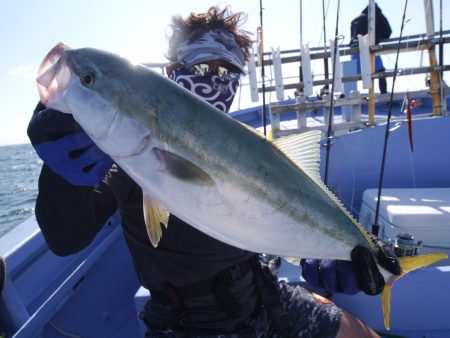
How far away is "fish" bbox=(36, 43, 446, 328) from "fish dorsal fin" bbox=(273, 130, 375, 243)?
0.12 m

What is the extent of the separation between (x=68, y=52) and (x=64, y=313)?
244 cm

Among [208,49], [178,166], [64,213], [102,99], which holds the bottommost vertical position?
[64,213]

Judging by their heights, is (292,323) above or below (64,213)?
below

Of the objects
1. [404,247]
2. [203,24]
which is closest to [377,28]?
[404,247]

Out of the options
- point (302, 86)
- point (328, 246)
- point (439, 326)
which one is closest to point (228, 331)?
point (328, 246)

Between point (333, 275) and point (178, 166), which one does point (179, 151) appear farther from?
point (333, 275)

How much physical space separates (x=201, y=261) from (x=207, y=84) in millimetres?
1008

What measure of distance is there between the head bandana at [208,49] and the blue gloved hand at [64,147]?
0.82 m

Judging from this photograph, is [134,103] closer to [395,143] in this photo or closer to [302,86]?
[395,143]

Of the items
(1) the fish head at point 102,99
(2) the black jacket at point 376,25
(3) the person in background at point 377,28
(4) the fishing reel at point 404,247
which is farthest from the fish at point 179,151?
(2) the black jacket at point 376,25

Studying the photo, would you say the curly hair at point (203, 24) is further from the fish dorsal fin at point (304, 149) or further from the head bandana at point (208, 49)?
the fish dorsal fin at point (304, 149)

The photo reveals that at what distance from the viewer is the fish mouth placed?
1296 mm

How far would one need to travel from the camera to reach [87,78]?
4.27ft

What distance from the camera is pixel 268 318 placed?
6.75ft
